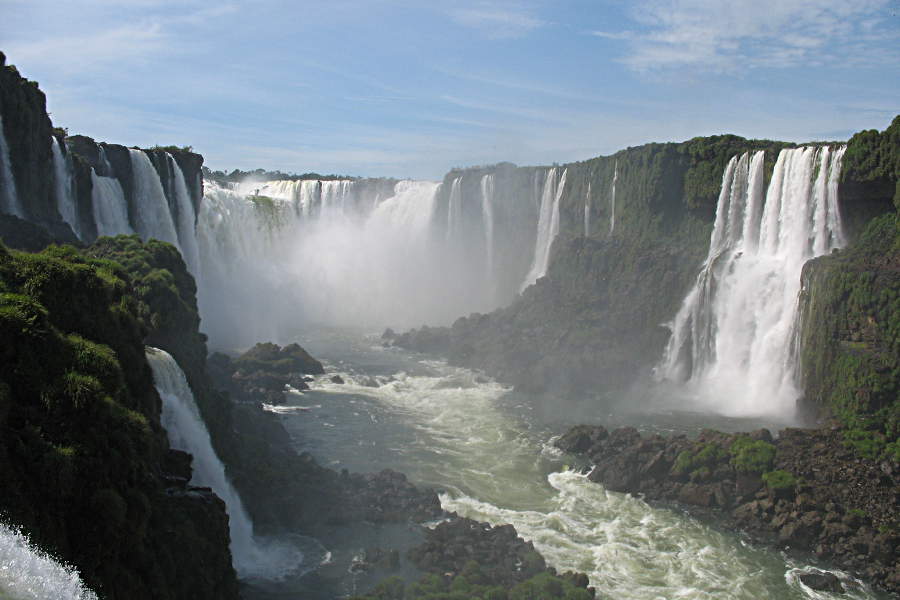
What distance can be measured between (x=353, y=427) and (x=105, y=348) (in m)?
16.8

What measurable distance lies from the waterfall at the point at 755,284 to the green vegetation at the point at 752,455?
6264 mm

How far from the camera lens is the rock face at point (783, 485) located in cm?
1816

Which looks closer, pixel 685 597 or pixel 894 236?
pixel 685 597

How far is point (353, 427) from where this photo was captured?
27.7 metres

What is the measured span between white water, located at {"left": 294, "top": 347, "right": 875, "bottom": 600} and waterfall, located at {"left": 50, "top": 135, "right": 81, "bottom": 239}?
11.2 meters

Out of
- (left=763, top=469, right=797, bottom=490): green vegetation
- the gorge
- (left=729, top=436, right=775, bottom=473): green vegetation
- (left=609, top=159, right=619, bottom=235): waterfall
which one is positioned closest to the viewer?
the gorge

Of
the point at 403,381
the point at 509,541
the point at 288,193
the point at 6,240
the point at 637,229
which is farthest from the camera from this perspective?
the point at 288,193

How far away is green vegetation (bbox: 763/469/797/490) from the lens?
65.7 feet

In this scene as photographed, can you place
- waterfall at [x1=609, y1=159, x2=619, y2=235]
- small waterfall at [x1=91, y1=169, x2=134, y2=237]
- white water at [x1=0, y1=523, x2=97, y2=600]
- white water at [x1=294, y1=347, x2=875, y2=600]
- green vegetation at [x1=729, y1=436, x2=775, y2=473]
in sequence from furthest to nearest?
waterfall at [x1=609, y1=159, x2=619, y2=235], small waterfall at [x1=91, y1=169, x2=134, y2=237], green vegetation at [x1=729, y1=436, x2=775, y2=473], white water at [x1=294, y1=347, x2=875, y2=600], white water at [x1=0, y1=523, x2=97, y2=600]

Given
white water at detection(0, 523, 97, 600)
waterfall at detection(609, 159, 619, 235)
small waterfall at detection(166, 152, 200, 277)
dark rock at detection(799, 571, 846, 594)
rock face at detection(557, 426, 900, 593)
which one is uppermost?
waterfall at detection(609, 159, 619, 235)

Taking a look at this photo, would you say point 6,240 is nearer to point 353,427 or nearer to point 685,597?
point 353,427

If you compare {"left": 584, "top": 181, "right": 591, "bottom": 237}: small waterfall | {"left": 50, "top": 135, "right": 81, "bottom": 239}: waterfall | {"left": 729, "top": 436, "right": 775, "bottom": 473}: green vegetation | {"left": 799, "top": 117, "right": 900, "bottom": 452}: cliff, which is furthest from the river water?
{"left": 584, "top": 181, "right": 591, "bottom": 237}: small waterfall

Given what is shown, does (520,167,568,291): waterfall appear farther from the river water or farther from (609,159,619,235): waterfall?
the river water

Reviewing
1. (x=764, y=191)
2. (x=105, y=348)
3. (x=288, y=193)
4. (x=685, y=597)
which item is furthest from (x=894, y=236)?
(x=288, y=193)
